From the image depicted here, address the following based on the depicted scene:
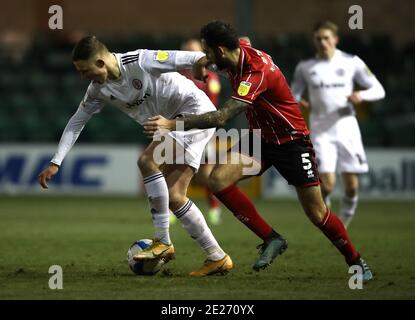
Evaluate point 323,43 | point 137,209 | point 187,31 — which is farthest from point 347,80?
point 187,31

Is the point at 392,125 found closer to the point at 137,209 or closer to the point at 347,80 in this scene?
the point at 137,209

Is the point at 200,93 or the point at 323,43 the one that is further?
the point at 323,43

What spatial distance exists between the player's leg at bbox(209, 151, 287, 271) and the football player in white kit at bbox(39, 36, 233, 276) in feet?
0.80

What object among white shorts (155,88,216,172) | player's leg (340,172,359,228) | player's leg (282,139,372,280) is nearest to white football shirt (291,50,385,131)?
player's leg (340,172,359,228)

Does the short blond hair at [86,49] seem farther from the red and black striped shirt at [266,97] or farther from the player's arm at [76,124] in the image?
the red and black striped shirt at [266,97]

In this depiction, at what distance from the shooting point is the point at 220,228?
35.7 feet

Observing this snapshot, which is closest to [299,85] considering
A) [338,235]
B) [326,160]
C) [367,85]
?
[367,85]

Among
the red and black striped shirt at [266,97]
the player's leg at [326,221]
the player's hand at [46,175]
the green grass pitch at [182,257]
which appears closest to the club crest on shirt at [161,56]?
the red and black striped shirt at [266,97]

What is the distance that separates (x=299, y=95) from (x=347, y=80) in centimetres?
52

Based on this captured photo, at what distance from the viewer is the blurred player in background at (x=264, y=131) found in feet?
19.8

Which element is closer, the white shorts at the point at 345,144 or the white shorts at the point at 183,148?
the white shorts at the point at 183,148

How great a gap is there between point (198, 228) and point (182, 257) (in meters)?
1.30

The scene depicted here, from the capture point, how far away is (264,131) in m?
6.43

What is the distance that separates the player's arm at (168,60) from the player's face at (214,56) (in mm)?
120
